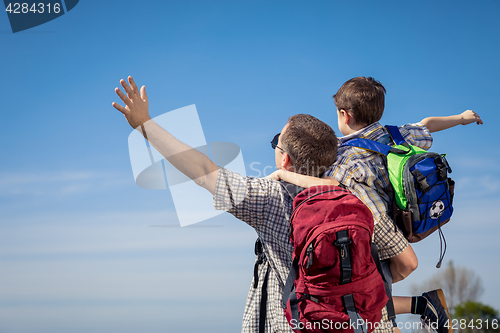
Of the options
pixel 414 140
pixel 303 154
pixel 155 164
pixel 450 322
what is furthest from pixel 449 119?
pixel 155 164

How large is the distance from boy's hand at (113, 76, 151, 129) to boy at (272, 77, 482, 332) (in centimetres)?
105

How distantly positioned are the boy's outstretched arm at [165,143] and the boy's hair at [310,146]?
62 centimetres

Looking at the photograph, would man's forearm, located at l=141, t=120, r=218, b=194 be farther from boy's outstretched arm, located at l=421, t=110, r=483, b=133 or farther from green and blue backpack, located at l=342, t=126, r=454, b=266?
boy's outstretched arm, located at l=421, t=110, r=483, b=133

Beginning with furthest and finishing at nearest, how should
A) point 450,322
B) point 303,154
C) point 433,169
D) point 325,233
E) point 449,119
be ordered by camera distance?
point 449,119 < point 450,322 < point 433,169 < point 303,154 < point 325,233

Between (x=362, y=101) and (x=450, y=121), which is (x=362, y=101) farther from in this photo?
(x=450, y=121)

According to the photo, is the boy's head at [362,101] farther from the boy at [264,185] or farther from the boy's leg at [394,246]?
the boy's leg at [394,246]

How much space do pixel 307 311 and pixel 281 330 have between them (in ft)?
1.94

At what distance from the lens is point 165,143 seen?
2705mm

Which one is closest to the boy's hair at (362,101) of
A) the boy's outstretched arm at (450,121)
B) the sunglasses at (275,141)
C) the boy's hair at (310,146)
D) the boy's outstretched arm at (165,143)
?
the boy's outstretched arm at (450,121)

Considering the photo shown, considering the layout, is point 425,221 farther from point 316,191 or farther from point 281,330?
point 281,330

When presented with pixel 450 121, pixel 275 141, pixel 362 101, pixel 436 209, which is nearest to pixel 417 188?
pixel 436 209

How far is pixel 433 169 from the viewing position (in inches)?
134

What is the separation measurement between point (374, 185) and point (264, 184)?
3.49ft

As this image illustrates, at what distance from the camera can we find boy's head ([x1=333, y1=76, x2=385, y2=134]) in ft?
13.0
